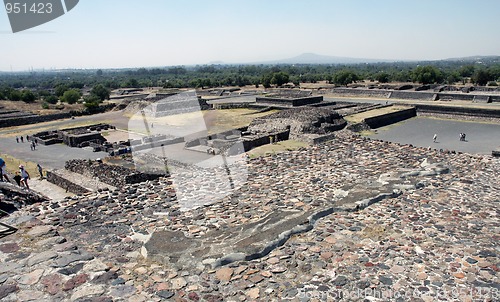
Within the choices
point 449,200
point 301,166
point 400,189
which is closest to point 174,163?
point 301,166

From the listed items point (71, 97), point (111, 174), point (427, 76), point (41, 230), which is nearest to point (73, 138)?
point (111, 174)

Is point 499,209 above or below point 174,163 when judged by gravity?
above

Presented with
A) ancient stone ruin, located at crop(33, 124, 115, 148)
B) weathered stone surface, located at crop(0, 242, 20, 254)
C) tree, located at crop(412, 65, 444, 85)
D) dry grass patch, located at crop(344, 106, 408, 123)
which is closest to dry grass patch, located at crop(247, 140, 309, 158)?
dry grass patch, located at crop(344, 106, 408, 123)

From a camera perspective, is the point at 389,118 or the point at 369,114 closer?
the point at 389,118

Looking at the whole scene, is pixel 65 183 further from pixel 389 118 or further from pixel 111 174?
pixel 389 118

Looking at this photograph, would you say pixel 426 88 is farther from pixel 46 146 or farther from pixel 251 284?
pixel 251 284

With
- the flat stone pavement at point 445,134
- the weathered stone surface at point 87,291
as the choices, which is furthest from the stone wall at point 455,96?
the weathered stone surface at point 87,291

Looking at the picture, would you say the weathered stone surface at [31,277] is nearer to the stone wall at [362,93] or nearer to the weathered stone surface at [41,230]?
the weathered stone surface at [41,230]
